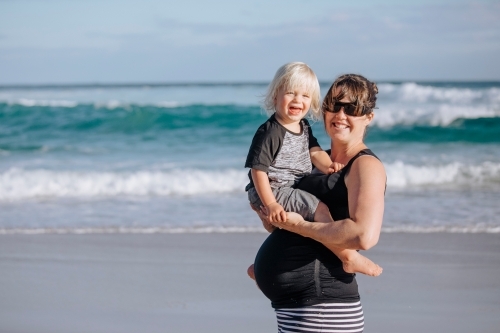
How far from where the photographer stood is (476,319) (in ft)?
15.5

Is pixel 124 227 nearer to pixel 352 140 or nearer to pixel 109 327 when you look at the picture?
pixel 109 327

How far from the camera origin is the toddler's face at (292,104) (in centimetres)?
282

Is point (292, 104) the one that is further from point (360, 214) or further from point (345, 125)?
point (360, 214)

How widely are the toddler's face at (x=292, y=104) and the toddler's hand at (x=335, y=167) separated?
1.04 ft

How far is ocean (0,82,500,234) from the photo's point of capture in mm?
8281

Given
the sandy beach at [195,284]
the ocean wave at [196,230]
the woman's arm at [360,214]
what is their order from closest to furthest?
1. the woman's arm at [360,214]
2. the sandy beach at [195,284]
3. the ocean wave at [196,230]

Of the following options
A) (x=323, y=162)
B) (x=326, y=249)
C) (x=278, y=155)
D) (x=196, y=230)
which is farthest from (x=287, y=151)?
(x=196, y=230)

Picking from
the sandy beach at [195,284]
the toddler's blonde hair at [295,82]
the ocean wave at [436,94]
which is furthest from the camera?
the ocean wave at [436,94]

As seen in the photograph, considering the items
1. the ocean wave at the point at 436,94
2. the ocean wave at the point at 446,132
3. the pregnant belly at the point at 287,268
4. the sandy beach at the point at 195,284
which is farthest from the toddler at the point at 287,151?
the ocean wave at the point at 436,94

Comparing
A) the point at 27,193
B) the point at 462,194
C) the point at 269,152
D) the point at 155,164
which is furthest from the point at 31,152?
the point at 269,152

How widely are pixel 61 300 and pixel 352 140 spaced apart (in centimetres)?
344

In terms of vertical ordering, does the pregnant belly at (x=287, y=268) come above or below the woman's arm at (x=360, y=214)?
below

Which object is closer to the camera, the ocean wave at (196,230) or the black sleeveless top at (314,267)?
the black sleeveless top at (314,267)

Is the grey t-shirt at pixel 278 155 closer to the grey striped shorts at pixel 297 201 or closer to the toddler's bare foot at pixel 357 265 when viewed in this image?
the grey striped shorts at pixel 297 201
